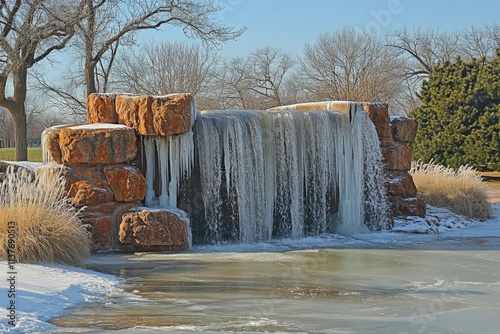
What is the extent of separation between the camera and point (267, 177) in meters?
13.3

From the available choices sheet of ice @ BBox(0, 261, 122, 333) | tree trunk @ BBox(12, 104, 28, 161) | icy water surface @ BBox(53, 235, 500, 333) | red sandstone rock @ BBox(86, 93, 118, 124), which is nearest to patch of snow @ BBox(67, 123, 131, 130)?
red sandstone rock @ BBox(86, 93, 118, 124)

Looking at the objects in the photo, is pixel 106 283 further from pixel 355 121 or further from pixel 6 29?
pixel 6 29

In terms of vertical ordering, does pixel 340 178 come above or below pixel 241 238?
above

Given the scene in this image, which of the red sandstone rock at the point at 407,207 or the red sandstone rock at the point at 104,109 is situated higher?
the red sandstone rock at the point at 104,109

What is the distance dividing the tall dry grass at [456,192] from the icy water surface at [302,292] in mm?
5169

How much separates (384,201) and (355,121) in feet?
5.33

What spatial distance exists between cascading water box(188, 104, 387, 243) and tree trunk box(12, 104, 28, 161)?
10540 mm

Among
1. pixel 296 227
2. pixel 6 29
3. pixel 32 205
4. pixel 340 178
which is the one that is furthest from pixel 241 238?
pixel 6 29

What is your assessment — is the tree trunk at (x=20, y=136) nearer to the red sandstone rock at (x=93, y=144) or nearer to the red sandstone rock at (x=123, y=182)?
the red sandstone rock at (x=93, y=144)

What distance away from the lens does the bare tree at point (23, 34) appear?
871 inches

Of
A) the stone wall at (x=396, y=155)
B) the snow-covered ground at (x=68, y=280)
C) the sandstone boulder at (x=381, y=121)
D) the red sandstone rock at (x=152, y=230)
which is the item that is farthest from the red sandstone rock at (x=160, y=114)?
the sandstone boulder at (x=381, y=121)

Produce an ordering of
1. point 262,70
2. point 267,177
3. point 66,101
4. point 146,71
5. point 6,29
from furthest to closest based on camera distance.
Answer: point 262,70
point 146,71
point 66,101
point 6,29
point 267,177

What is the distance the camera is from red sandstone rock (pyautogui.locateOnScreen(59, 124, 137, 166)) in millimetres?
11609

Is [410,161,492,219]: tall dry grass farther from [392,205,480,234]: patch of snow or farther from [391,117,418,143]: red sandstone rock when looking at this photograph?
[391,117,418,143]: red sandstone rock
